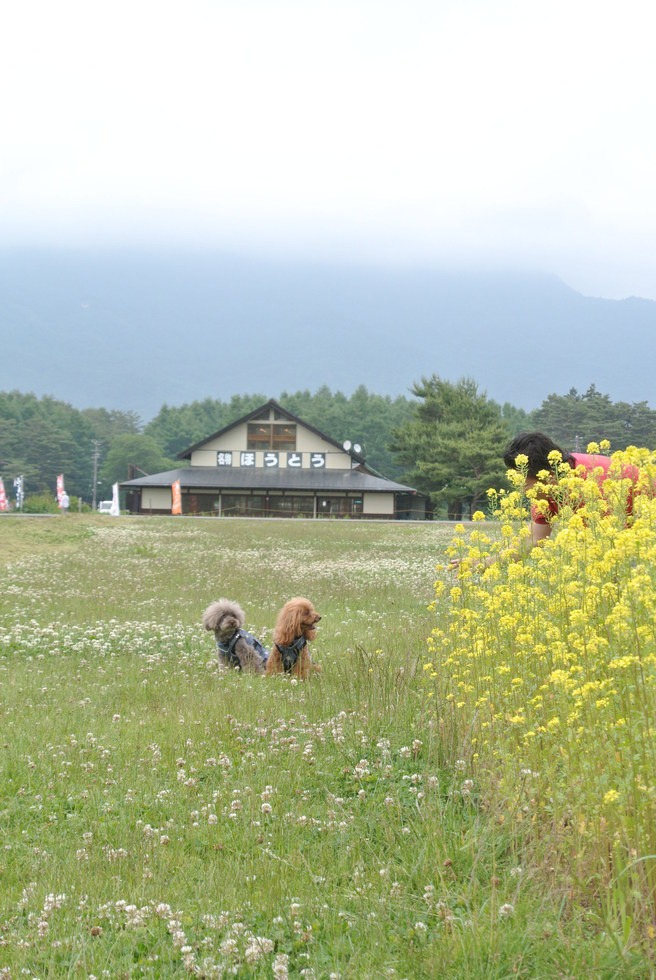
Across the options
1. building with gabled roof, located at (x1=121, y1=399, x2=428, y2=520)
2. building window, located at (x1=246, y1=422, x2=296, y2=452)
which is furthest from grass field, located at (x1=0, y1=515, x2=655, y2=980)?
building window, located at (x1=246, y1=422, x2=296, y2=452)

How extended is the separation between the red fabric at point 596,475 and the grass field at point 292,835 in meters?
0.97

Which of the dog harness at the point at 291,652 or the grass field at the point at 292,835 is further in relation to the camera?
the dog harness at the point at 291,652

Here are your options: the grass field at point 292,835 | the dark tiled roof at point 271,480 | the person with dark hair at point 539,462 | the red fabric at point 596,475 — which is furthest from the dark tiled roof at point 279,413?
the red fabric at point 596,475

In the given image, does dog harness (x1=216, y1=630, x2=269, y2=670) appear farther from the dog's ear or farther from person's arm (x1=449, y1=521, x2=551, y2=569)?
person's arm (x1=449, y1=521, x2=551, y2=569)

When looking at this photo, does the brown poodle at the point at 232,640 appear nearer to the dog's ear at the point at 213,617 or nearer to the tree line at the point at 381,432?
the dog's ear at the point at 213,617

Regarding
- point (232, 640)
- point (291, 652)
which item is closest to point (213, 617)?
point (232, 640)

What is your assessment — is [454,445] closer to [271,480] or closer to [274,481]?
[274,481]

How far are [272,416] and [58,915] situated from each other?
77199 millimetres

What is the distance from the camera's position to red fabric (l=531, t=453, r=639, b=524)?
5892 millimetres

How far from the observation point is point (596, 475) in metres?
5.89

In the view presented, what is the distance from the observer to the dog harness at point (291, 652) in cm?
919

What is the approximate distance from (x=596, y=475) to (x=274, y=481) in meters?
69.7

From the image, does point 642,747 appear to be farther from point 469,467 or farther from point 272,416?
point 272,416

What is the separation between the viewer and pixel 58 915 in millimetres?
3869
